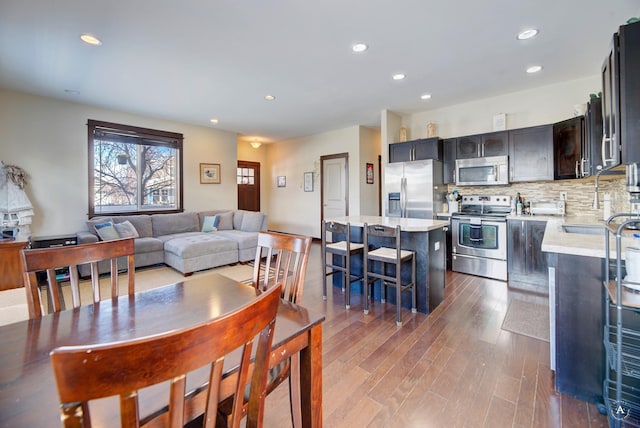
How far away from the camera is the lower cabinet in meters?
3.51

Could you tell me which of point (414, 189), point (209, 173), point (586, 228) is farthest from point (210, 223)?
point (586, 228)

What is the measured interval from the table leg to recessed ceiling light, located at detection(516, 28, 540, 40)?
3294 mm

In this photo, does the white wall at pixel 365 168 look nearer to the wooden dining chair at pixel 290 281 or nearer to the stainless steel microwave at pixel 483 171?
the stainless steel microwave at pixel 483 171

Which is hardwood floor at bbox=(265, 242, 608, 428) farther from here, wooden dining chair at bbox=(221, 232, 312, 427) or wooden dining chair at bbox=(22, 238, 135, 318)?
wooden dining chair at bbox=(22, 238, 135, 318)

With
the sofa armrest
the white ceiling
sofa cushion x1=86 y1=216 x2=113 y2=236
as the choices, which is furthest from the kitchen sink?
sofa cushion x1=86 y1=216 x2=113 y2=236

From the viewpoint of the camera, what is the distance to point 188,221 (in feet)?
18.0

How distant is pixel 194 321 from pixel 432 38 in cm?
315

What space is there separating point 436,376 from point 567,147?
355cm

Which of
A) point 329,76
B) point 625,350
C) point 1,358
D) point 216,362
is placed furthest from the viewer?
point 329,76

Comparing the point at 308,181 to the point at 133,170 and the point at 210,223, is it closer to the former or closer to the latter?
the point at 210,223

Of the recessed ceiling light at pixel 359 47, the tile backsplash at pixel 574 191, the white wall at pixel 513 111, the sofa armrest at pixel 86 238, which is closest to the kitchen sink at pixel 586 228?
the tile backsplash at pixel 574 191

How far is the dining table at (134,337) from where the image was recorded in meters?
0.68

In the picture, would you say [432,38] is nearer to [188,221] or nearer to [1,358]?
[1,358]

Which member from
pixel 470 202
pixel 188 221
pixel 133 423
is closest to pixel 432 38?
pixel 470 202
